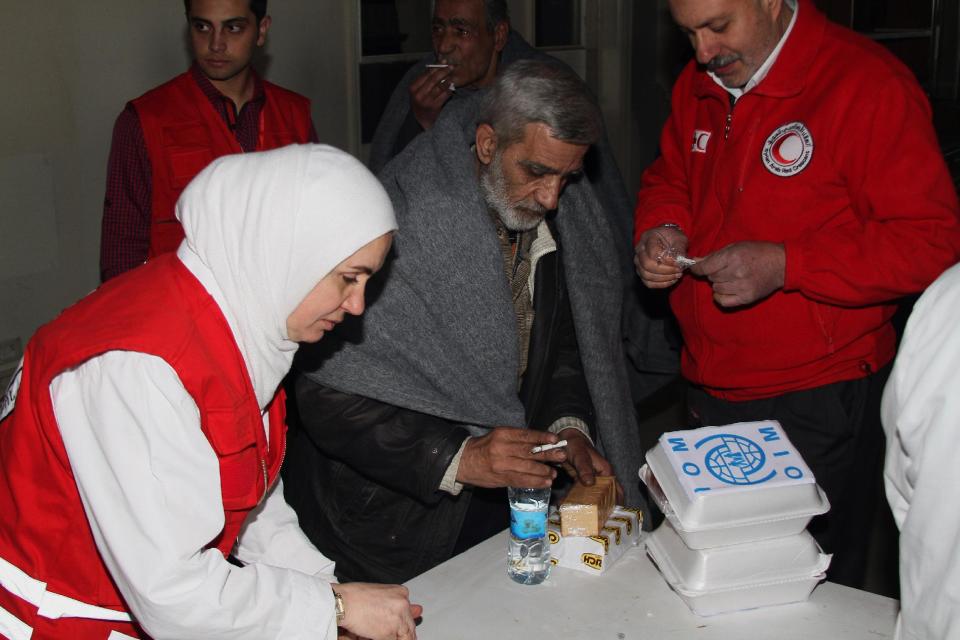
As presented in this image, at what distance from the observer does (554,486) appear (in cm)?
269

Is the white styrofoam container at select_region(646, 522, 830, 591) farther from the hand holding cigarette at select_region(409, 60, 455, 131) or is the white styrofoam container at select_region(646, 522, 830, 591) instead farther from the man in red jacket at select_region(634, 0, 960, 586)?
the hand holding cigarette at select_region(409, 60, 455, 131)

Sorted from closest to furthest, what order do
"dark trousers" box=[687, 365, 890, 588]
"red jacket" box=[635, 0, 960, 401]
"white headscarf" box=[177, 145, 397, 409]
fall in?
"white headscarf" box=[177, 145, 397, 409] → "red jacket" box=[635, 0, 960, 401] → "dark trousers" box=[687, 365, 890, 588]

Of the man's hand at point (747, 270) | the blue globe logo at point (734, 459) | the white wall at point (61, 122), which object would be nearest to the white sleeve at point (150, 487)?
the blue globe logo at point (734, 459)

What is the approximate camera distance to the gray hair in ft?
7.31

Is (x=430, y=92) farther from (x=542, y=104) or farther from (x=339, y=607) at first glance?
(x=339, y=607)

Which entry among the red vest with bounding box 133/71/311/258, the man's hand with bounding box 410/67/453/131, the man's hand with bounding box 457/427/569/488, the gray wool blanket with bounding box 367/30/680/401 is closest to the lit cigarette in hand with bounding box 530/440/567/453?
the man's hand with bounding box 457/427/569/488

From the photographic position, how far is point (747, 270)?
2.23 metres

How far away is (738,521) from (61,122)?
2.81 m

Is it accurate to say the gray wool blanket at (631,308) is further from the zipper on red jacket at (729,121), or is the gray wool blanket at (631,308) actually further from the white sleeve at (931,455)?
the white sleeve at (931,455)

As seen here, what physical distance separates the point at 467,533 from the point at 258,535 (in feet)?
2.19

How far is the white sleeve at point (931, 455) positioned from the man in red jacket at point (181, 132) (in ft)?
7.84

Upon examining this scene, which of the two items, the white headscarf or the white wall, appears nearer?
the white headscarf

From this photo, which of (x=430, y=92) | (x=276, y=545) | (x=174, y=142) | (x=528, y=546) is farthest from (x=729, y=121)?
(x=174, y=142)

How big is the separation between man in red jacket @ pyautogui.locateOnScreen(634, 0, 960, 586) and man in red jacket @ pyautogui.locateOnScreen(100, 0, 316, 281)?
1.54 m
